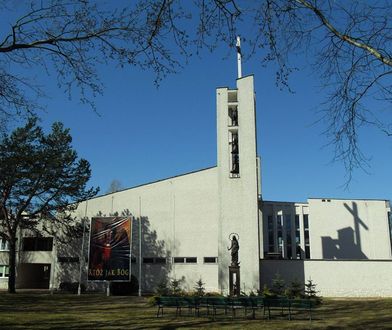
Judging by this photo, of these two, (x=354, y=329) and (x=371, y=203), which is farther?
(x=371, y=203)

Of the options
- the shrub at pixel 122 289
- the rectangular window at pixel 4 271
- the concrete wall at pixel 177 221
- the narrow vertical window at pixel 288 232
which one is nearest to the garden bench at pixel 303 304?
the concrete wall at pixel 177 221

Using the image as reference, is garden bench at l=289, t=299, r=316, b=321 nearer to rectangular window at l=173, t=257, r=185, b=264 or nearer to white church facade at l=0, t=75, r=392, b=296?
white church facade at l=0, t=75, r=392, b=296

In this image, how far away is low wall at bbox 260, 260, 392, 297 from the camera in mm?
31000

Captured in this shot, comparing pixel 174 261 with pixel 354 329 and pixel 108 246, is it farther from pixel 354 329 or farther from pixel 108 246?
pixel 354 329

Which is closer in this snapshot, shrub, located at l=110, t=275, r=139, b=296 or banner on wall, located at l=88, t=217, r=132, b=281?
banner on wall, located at l=88, t=217, r=132, b=281

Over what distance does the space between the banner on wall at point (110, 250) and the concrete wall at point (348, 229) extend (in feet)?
58.6

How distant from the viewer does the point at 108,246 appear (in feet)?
105

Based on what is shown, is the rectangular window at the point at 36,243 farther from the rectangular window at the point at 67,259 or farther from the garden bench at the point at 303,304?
the garden bench at the point at 303,304

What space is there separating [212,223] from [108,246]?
875cm

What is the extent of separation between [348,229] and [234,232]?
1542cm

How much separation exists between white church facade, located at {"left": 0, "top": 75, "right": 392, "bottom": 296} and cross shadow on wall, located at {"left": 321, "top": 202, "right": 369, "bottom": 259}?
0.09 m

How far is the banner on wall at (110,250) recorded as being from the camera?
3123 centimetres

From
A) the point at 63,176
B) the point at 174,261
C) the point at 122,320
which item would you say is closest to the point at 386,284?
the point at 174,261

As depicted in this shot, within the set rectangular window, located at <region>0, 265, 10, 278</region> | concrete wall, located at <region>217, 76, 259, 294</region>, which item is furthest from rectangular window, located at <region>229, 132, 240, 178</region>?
rectangular window, located at <region>0, 265, 10, 278</region>
